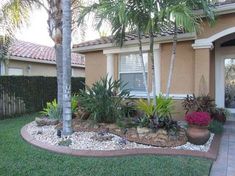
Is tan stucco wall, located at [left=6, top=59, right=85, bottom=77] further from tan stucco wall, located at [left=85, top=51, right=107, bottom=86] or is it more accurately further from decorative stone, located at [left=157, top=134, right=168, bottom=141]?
decorative stone, located at [left=157, top=134, right=168, bottom=141]

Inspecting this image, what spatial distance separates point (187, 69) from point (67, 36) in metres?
5.62

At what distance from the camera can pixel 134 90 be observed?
13.6m

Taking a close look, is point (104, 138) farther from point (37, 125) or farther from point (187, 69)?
point (187, 69)

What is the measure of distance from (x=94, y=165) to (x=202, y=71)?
255 inches

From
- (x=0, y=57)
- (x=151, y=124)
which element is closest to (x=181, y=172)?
(x=151, y=124)

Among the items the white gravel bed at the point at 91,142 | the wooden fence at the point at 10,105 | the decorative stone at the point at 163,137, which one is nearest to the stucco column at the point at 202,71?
the white gravel bed at the point at 91,142

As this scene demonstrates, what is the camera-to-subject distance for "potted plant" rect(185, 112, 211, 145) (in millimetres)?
7773

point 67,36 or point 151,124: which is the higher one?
point 67,36

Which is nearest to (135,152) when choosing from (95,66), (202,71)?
(202,71)

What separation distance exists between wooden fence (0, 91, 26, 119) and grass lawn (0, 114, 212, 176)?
7580 millimetres

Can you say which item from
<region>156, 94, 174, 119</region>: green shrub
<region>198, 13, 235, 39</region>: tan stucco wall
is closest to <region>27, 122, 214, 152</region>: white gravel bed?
<region>156, 94, 174, 119</region>: green shrub

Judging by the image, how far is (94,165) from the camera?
6488mm

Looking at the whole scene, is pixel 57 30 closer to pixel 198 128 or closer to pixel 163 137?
pixel 163 137

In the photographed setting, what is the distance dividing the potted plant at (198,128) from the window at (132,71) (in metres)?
5.42
